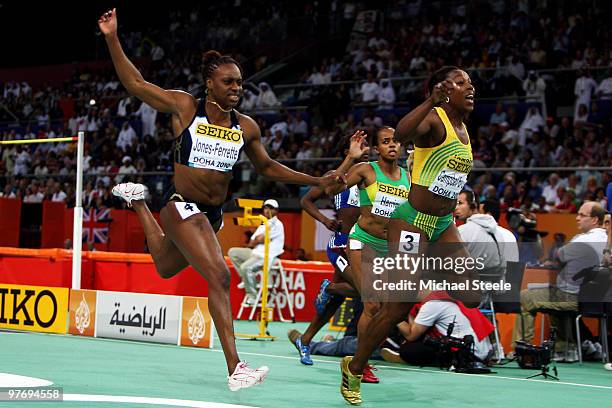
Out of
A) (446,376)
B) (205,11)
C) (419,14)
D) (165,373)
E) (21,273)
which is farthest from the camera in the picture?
(205,11)

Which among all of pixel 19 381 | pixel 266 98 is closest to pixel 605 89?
pixel 266 98

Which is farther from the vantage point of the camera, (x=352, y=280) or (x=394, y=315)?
(x=352, y=280)

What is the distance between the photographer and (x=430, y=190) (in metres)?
6.33

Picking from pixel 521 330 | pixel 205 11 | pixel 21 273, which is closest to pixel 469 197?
pixel 521 330

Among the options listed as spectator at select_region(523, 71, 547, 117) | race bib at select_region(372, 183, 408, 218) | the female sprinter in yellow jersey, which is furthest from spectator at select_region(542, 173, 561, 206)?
the female sprinter in yellow jersey

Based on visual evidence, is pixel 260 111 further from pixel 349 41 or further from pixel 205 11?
pixel 205 11

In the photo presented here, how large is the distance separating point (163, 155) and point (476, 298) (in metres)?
15.2

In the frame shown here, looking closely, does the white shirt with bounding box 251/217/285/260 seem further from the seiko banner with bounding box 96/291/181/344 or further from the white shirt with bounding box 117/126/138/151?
the white shirt with bounding box 117/126/138/151

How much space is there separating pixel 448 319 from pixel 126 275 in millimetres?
6676

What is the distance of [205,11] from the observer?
102 feet

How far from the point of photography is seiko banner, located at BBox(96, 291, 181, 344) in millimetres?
9914

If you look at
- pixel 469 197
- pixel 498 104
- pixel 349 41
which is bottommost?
pixel 469 197

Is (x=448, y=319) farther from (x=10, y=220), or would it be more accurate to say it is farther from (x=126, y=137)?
(x=126, y=137)

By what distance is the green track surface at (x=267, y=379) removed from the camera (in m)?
6.38
